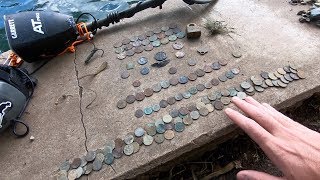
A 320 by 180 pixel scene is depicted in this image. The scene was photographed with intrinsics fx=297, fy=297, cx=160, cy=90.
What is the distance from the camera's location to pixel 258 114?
6.60ft

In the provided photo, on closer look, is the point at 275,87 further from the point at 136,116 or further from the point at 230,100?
the point at 136,116

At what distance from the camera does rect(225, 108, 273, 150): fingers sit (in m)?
1.85

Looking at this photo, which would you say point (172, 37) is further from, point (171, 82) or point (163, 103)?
point (163, 103)

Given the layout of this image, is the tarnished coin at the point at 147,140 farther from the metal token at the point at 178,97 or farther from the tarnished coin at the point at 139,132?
the metal token at the point at 178,97

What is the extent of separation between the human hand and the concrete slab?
25 centimetres

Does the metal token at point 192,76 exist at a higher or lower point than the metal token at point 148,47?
lower

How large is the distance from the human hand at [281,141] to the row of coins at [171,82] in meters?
0.51

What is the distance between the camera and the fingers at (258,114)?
1932 millimetres

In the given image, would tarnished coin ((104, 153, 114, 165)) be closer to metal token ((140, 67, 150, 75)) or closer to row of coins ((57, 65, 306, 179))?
row of coins ((57, 65, 306, 179))

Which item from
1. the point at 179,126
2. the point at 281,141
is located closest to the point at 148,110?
the point at 179,126

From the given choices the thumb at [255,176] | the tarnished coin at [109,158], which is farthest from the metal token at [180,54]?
the thumb at [255,176]

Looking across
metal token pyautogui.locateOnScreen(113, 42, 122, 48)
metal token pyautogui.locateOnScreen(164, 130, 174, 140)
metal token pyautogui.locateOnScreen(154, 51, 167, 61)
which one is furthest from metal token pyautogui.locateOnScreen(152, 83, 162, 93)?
metal token pyautogui.locateOnScreen(113, 42, 122, 48)

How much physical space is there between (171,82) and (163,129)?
478 millimetres

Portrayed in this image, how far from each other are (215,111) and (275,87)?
1.83 feet
